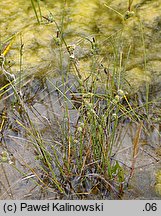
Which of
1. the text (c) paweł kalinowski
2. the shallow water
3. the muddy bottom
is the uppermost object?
the shallow water

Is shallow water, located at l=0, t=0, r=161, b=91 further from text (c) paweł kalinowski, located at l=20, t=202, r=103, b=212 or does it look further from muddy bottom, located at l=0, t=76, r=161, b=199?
text (c) paweł kalinowski, located at l=20, t=202, r=103, b=212

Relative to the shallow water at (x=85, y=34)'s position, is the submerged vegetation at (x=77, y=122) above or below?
below

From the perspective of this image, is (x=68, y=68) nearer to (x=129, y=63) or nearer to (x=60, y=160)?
(x=129, y=63)

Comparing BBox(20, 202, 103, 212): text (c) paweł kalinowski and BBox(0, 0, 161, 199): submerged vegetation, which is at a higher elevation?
BBox(0, 0, 161, 199): submerged vegetation

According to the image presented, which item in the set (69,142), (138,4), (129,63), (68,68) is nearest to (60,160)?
(69,142)

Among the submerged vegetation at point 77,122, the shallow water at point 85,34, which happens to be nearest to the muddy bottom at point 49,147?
the submerged vegetation at point 77,122

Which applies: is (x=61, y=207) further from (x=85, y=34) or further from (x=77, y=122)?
(x=85, y=34)

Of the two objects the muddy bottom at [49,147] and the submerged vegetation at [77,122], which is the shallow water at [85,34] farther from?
the muddy bottom at [49,147]

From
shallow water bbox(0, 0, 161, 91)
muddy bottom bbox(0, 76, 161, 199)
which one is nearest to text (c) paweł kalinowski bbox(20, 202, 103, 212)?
muddy bottom bbox(0, 76, 161, 199)

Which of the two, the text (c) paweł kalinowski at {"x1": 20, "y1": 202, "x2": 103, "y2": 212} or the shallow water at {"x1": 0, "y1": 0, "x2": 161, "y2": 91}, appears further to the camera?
the shallow water at {"x1": 0, "y1": 0, "x2": 161, "y2": 91}
